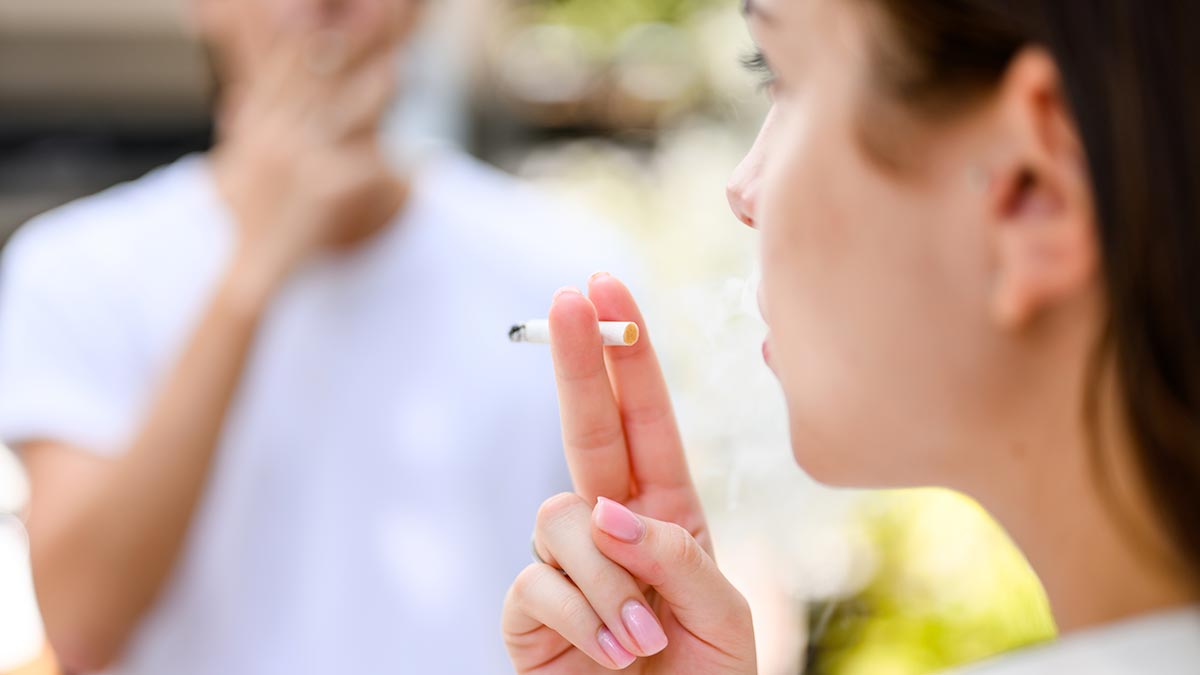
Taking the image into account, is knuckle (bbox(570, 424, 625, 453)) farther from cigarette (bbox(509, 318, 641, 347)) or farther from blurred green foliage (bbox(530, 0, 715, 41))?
blurred green foliage (bbox(530, 0, 715, 41))

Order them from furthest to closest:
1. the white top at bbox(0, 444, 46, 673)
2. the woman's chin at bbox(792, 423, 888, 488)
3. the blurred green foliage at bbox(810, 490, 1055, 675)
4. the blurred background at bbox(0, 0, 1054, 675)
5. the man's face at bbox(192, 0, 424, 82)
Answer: the white top at bbox(0, 444, 46, 673)
the blurred green foliage at bbox(810, 490, 1055, 675)
the man's face at bbox(192, 0, 424, 82)
the blurred background at bbox(0, 0, 1054, 675)
the woman's chin at bbox(792, 423, 888, 488)

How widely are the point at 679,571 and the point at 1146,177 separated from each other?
0.99 feet

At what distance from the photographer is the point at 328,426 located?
4.06 feet

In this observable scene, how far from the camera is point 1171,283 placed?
0.45m

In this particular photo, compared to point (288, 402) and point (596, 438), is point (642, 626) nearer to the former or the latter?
point (596, 438)

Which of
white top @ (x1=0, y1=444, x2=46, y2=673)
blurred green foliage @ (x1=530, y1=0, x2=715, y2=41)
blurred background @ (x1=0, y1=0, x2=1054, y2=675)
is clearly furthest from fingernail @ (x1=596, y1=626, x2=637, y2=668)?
blurred green foliage @ (x1=530, y1=0, x2=715, y2=41)

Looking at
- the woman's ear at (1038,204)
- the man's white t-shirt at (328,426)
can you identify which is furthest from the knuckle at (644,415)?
the man's white t-shirt at (328,426)

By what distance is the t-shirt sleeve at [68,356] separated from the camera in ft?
3.98

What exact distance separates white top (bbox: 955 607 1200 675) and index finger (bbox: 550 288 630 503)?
24cm

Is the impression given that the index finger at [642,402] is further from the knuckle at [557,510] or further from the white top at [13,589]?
the white top at [13,589]

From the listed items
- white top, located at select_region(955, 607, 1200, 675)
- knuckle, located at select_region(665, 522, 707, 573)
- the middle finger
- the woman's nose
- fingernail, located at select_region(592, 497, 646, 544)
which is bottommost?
the middle finger

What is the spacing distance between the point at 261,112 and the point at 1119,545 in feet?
3.38

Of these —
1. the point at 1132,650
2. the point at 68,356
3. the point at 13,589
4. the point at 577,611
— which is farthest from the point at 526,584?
the point at 13,589

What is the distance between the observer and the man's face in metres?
1.27
